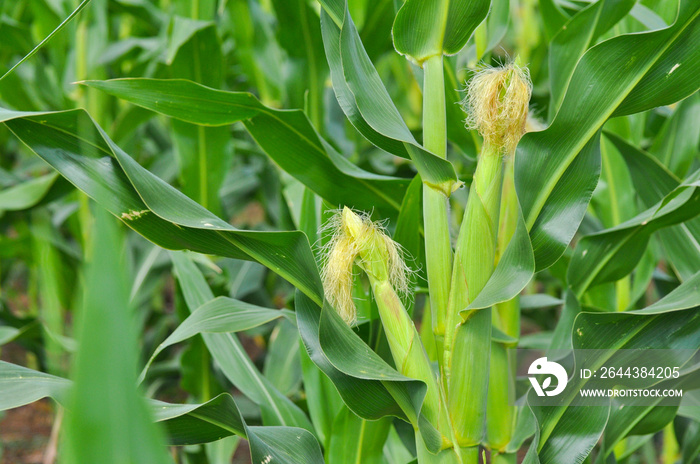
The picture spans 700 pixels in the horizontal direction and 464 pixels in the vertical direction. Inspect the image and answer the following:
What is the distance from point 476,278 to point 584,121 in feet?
0.48

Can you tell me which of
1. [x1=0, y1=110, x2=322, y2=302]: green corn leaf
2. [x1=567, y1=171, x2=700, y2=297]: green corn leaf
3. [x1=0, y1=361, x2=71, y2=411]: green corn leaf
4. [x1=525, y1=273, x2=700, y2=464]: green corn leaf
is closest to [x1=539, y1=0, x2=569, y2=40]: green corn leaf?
[x1=567, y1=171, x2=700, y2=297]: green corn leaf

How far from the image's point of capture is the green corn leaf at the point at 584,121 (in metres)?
0.43

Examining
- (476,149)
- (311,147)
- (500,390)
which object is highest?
(476,149)

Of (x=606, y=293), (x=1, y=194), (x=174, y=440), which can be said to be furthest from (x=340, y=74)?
(x=1, y=194)

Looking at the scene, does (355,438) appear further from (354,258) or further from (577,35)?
(577,35)

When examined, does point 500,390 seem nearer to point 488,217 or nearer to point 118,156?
point 488,217

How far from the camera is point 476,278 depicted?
17.7 inches

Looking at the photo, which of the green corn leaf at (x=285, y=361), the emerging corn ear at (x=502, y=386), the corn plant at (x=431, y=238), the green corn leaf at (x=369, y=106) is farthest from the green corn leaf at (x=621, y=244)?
the green corn leaf at (x=285, y=361)

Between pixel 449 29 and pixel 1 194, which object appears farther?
pixel 1 194

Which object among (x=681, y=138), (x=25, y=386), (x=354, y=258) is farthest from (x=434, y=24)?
(x=681, y=138)

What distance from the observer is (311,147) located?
22.8 inches

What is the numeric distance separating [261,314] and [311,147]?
0.55 feet

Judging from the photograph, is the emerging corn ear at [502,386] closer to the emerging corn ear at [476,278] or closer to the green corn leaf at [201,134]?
the emerging corn ear at [476,278]

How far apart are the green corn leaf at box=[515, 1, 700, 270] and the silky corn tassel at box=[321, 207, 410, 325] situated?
12 centimetres
